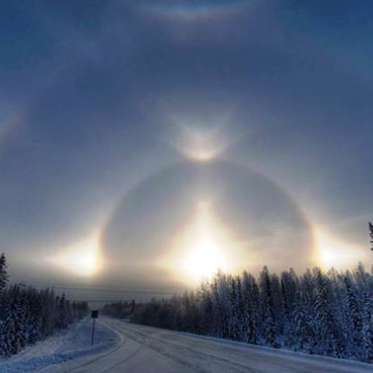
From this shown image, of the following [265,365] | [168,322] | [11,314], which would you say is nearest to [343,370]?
[265,365]

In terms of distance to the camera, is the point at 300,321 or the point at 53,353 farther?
the point at 300,321

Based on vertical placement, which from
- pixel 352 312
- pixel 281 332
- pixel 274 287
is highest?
pixel 274 287

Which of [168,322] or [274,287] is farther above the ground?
[274,287]

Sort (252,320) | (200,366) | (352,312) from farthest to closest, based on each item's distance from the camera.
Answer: (252,320), (352,312), (200,366)

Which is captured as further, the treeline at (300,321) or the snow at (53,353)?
the treeline at (300,321)

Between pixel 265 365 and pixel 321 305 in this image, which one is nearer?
pixel 265 365

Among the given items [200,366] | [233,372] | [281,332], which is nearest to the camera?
[233,372]

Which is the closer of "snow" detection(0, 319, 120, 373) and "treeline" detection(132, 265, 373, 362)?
"snow" detection(0, 319, 120, 373)

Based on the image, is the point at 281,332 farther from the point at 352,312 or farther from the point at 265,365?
the point at 265,365

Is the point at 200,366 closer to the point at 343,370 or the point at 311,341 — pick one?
the point at 343,370

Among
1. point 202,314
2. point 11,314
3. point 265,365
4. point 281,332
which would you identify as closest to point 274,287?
point 281,332
